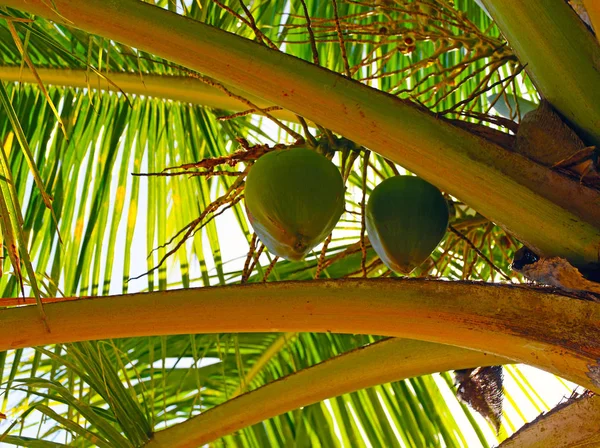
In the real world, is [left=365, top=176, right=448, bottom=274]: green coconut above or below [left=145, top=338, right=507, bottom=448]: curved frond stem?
above

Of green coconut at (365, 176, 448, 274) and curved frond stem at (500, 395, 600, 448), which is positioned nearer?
curved frond stem at (500, 395, 600, 448)

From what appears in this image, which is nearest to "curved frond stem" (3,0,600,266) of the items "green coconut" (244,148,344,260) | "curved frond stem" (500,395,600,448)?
"green coconut" (244,148,344,260)

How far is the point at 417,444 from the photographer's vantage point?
2010 millimetres

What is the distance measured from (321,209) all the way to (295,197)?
0.05m

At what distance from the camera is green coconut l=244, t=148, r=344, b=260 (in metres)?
1.27

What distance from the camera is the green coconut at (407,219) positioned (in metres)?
1.35

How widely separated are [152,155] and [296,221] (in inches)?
43.9

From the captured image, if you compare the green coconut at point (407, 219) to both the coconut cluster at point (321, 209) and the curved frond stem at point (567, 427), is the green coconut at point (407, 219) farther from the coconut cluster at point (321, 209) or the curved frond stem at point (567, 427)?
the curved frond stem at point (567, 427)

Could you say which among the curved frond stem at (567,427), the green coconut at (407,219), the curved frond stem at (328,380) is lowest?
the curved frond stem at (567,427)

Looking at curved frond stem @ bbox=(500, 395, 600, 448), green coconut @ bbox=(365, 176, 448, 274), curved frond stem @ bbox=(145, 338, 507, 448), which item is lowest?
curved frond stem @ bbox=(500, 395, 600, 448)

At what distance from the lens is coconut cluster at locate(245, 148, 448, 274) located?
1270 millimetres

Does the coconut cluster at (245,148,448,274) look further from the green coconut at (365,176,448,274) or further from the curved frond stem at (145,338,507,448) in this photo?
the curved frond stem at (145,338,507,448)

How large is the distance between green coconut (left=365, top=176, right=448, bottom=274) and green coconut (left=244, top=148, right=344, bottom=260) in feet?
0.30

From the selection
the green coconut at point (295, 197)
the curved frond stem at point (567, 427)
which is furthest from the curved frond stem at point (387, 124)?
the curved frond stem at point (567, 427)
